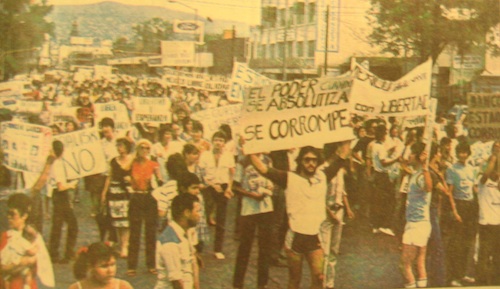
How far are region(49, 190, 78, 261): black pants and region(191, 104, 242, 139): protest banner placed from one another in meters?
1.21

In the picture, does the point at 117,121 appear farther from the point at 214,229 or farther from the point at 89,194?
the point at 214,229

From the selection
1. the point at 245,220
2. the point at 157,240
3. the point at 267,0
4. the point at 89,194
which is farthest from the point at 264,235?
the point at 267,0

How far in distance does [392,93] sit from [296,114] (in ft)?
2.97

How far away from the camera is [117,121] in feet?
20.4

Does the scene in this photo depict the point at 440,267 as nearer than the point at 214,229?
No

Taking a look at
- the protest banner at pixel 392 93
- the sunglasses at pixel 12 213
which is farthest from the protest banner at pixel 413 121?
the sunglasses at pixel 12 213

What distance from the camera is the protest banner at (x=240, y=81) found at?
641 cm

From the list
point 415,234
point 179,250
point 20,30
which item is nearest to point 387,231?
point 415,234

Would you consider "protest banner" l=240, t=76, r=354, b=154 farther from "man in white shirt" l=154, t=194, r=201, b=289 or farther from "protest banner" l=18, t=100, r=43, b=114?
"protest banner" l=18, t=100, r=43, b=114

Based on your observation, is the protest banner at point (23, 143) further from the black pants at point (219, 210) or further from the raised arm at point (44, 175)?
the black pants at point (219, 210)

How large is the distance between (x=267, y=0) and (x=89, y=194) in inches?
83.9

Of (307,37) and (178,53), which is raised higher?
(307,37)

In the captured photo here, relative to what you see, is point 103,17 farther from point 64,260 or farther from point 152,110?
point 64,260

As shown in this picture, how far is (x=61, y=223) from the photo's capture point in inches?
241
